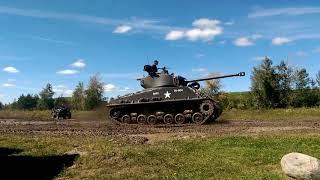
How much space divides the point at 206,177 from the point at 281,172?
2113mm

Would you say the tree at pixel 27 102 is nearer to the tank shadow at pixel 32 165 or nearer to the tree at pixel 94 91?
the tree at pixel 94 91

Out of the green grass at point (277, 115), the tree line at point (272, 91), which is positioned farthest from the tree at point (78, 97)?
the green grass at point (277, 115)

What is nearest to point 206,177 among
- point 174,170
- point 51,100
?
point 174,170

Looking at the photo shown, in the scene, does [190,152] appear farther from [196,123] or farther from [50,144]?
[196,123]

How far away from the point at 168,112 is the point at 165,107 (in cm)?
37

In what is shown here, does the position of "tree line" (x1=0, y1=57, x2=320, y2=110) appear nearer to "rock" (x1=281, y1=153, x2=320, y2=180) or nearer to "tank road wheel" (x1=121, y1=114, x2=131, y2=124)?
"tank road wheel" (x1=121, y1=114, x2=131, y2=124)

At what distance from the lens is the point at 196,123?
3216 cm

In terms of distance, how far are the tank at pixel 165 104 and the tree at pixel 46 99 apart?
246ft

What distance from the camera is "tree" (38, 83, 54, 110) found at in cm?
10738

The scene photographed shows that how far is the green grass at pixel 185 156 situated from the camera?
1488cm

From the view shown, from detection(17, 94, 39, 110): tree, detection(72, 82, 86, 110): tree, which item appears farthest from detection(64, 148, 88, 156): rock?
detection(17, 94, 39, 110): tree

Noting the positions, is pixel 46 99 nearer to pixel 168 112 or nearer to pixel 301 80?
pixel 301 80

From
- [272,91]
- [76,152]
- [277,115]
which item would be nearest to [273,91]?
[272,91]

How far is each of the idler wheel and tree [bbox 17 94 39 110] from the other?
85369 millimetres
